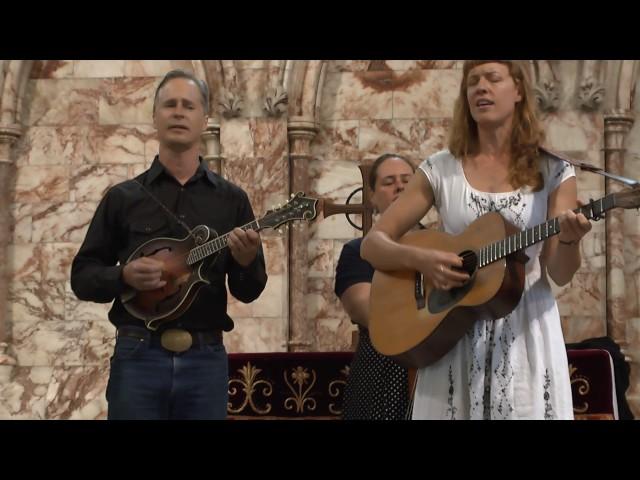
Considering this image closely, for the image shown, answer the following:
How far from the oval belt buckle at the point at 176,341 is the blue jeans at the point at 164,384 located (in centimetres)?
2

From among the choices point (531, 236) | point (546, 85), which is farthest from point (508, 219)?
point (546, 85)

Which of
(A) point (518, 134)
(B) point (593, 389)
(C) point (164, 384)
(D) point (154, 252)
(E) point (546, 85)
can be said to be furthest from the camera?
(E) point (546, 85)

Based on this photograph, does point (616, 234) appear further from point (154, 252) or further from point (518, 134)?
point (154, 252)

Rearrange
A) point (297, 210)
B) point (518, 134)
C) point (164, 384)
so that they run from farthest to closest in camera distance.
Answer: point (297, 210) < point (164, 384) < point (518, 134)

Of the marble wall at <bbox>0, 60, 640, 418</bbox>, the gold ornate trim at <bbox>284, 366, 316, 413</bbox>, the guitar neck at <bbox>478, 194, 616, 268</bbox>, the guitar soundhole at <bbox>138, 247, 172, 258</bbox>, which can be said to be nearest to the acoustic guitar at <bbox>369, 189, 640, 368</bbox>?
the guitar neck at <bbox>478, 194, 616, 268</bbox>

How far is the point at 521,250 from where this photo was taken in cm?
301

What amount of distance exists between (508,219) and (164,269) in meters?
1.21

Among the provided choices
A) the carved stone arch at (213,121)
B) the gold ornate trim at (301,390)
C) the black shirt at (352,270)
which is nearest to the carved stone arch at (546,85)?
the carved stone arch at (213,121)

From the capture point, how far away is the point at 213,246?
3562 millimetres

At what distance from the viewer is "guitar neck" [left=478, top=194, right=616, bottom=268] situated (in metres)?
2.87
